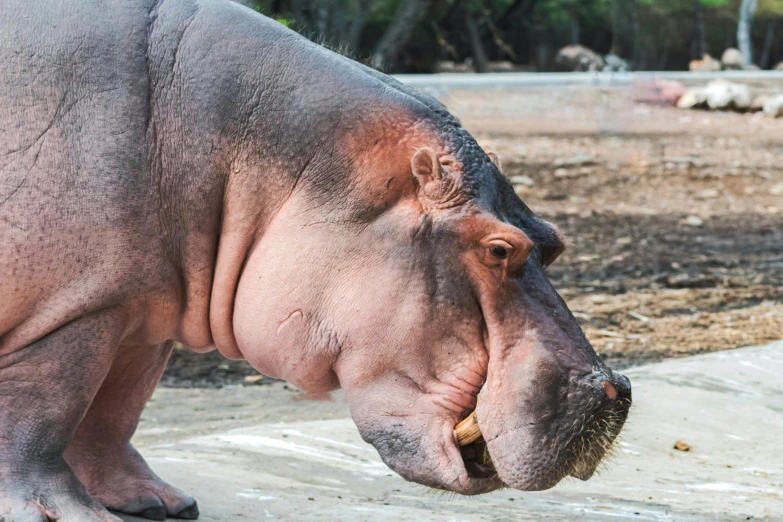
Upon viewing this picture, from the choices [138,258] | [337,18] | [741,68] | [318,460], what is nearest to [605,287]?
[318,460]

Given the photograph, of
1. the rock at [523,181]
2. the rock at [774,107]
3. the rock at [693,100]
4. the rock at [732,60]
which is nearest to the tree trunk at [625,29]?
the rock at [732,60]

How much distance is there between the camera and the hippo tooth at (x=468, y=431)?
9.37 feet

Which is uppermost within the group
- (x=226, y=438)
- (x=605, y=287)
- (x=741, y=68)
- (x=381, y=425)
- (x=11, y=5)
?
(x=11, y=5)

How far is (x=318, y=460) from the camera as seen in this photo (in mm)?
4285

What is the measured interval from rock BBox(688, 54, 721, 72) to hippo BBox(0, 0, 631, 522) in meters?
19.7

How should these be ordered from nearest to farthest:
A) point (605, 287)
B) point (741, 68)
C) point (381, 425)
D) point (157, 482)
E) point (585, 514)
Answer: point (381, 425)
point (157, 482)
point (585, 514)
point (605, 287)
point (741, 68)

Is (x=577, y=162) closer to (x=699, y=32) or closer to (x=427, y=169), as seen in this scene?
(x=427, y=169)

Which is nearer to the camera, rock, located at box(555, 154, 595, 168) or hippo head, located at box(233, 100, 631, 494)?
hippo head, located at box(233, 100, 631, 494)

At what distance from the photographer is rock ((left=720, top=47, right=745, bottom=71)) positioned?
21781mm

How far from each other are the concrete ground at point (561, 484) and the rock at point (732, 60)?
17.1m

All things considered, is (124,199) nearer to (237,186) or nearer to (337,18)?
(237,186)

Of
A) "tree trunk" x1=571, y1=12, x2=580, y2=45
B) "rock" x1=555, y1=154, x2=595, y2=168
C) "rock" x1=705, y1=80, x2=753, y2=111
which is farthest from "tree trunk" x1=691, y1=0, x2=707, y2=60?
"rock" x1=555, y1=154, x2=595, y2=168

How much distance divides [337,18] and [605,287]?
837 cm

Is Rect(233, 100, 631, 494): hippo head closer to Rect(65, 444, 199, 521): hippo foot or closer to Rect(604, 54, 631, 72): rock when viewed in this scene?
Rect(65, 444, 199, 521): hippo foot
